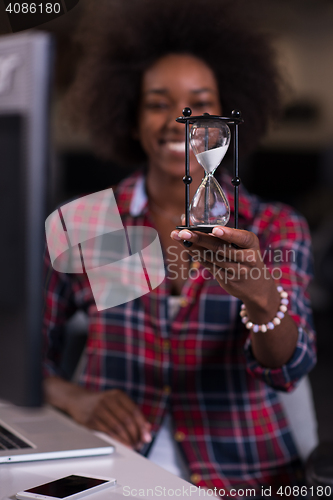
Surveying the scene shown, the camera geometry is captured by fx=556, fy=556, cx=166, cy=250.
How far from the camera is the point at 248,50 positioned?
1.13 meters

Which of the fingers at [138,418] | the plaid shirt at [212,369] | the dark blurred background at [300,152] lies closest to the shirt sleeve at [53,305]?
the plaid shirt at [212,369]

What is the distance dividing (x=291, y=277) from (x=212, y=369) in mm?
226

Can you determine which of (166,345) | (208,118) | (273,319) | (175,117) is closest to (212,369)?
(166,345)

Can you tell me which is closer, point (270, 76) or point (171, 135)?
point (171, 135)

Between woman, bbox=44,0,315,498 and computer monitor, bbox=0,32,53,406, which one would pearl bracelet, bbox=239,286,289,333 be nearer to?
woman, bbox=44,0,315,498

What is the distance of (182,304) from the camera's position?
1.04 metres

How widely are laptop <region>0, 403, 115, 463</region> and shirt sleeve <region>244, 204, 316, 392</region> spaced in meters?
0.29

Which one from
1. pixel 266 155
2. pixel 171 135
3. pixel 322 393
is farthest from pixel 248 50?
pixel 266 155

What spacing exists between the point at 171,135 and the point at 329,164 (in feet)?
11.9

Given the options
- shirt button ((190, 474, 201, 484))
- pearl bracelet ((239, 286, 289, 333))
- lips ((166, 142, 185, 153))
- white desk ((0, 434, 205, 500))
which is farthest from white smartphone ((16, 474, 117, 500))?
lips ((166, 142, 185, 153))

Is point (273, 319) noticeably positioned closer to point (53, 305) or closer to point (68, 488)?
point (68, 488)

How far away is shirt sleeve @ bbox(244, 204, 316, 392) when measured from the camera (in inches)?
34.3

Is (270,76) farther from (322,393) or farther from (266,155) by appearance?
(266,155)

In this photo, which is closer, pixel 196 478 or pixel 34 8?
pixel 34 8
